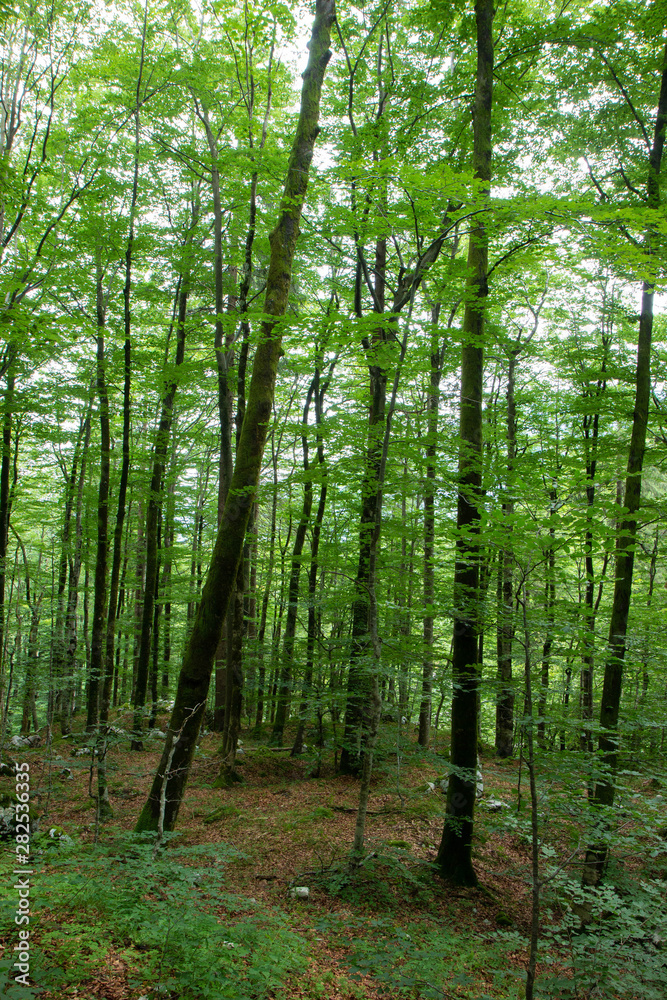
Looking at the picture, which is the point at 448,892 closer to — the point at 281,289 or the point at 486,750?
the point at 281,289

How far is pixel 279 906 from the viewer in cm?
518

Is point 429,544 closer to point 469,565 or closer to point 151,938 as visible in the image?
point 469,565

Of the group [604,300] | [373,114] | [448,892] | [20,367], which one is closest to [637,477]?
[448,892]

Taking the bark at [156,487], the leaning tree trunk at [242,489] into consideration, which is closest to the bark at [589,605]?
the leaning tree trunk at [242,489]

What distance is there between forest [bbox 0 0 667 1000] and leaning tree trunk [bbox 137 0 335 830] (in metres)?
0.03

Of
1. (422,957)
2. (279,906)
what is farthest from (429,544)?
(422,957)

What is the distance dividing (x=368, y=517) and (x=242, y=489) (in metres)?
4.04

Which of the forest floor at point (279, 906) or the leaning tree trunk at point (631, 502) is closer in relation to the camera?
the forest floor at point (279, 906)

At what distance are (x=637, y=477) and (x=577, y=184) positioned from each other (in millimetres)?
6047

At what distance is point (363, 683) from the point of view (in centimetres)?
774

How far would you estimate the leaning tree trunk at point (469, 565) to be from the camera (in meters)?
→ 5.84

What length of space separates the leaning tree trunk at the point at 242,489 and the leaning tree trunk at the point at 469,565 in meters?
2.04

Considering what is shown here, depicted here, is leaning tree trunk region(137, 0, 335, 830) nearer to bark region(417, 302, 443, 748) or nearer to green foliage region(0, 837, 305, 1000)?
green foliage region(0, 837, 305, 1000)

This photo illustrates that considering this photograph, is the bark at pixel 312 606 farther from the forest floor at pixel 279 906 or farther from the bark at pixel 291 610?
the forest floor at pixel 279 906
